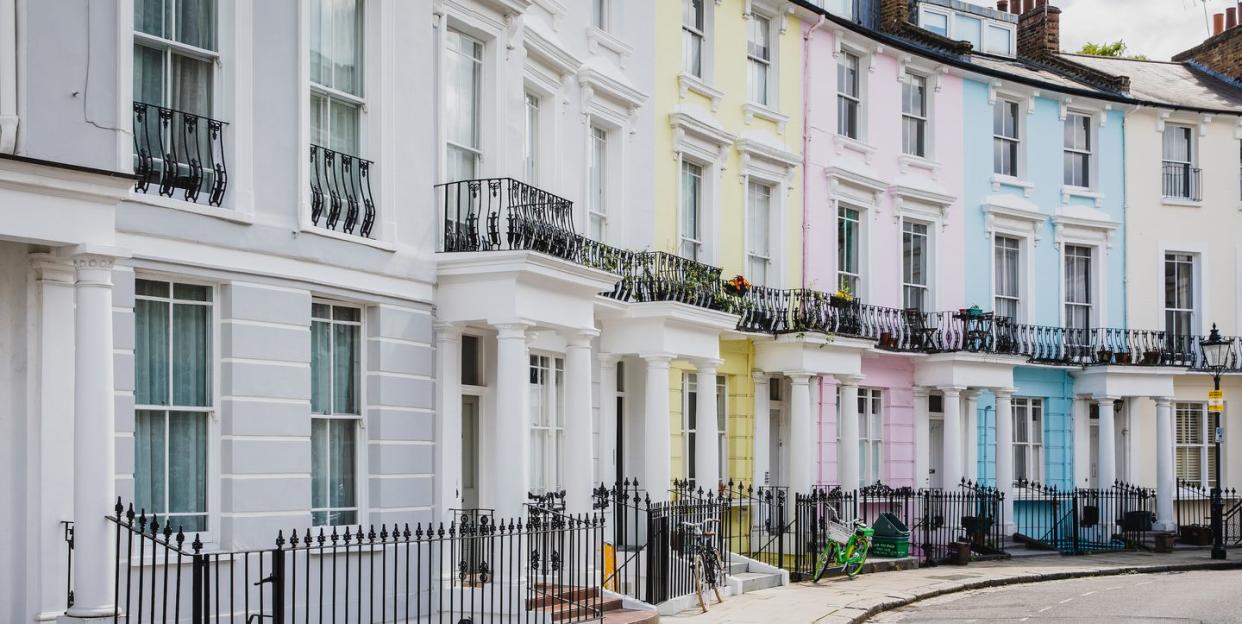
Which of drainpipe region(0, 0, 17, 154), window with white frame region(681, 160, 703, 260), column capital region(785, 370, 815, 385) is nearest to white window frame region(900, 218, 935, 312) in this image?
column capital region(785, 370, 815, 385)

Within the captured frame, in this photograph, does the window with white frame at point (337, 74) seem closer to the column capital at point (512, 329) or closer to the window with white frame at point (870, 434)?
the column capital at point (512, 329)

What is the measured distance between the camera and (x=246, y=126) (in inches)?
483

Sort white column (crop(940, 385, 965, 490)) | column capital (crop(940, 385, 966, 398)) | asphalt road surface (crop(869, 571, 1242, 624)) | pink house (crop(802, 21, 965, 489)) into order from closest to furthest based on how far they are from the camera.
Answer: asphalt road surface (crop(869, 571, 1242, 624)) → pink house (crop(802, 21, 965, 489)) → white column (crop(940, 385, 965, 490)) → column capital (crop(940, 385, 966, 398))

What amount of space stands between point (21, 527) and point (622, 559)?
8976 millimetres

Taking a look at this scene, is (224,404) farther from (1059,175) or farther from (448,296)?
(1059,175)

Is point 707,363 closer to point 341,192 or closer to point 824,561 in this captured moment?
point 824,561

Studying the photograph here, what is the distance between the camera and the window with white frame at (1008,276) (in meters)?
28.4

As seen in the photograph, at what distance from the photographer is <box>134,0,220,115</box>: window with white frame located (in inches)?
453

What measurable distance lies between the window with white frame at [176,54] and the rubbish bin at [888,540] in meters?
14.1

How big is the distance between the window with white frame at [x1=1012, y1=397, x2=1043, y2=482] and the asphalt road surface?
20.0 ft

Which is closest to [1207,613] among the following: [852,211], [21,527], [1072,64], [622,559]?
[622,559]

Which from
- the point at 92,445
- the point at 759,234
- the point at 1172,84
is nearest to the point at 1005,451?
the point at 759,234

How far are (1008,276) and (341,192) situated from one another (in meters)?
18.5

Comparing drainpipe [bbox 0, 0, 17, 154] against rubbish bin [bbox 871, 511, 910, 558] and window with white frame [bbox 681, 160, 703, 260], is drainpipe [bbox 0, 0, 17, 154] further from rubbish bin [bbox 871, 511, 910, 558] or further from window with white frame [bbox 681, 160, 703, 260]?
rubbish bin [bbox 871, 511, 910, 558]
